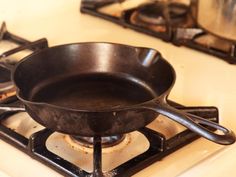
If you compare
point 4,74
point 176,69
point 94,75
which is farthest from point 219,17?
point 4,74

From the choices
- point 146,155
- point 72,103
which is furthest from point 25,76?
point 146,155

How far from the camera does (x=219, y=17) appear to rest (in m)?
0.87

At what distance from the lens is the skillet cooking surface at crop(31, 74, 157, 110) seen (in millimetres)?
662

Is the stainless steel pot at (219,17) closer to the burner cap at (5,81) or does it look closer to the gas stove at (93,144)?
the gas stove at (93,144)

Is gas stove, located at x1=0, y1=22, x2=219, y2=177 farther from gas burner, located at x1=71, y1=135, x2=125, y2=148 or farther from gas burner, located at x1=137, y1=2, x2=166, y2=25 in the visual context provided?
gas burner, located at x1=137, y1=2, x2=166, y2=25

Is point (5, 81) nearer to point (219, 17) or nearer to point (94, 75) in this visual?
point (94, 75)

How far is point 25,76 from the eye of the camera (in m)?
0.67

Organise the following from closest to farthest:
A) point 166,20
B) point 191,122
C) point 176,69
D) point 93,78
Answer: point 191,122 → point 93,78 → point 176,69 → point 166,20

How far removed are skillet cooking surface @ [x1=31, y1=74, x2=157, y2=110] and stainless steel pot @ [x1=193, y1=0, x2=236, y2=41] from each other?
0.23 metres

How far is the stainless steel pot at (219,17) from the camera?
0.85 metres

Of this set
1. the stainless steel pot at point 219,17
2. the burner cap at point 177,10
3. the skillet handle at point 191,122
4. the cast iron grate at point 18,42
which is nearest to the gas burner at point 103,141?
the skillet handle at point 191,122

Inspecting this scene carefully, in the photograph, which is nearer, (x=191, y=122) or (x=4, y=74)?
(x=191, y=122)

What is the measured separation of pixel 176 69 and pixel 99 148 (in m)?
0.30

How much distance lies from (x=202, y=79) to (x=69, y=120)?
0.33 metres
